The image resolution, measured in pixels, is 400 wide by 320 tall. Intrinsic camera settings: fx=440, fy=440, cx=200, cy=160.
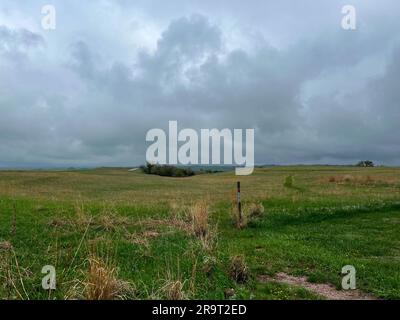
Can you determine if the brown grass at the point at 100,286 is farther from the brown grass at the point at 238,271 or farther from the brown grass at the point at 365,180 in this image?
the brown grass at the point at 365,180

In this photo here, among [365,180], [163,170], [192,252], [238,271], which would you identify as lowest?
[238,271]

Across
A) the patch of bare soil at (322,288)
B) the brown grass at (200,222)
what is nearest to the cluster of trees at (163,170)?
the brown grass at (200,222)

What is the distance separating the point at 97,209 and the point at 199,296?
500 inches

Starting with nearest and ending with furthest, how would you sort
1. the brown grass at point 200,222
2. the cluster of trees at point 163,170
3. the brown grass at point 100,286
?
1. the brown grass at point 100,286
2. the brown grass at point 200,222
3. the cluster of trees at point 163,170

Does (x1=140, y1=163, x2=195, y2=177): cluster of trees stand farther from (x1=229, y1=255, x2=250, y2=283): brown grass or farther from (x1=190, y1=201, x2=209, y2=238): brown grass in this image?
(x1=229, y1=255, x2=250, y2=283): brown grass

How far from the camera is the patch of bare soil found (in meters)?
8.43

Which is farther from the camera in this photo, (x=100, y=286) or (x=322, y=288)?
(x=322, y=288)

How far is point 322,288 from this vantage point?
353 inches

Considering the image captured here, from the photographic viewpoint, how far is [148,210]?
19766mm

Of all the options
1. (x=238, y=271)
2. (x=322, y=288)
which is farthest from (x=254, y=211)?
(x=322, y=288)

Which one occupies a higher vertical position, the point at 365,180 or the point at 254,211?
the point at 365,180

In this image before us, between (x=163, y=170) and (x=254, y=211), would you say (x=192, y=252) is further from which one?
(x=163, y=170)

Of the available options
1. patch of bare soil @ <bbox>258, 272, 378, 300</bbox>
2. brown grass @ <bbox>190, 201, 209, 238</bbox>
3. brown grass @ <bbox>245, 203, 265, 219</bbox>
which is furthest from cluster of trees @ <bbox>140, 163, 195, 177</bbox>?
patch of bare soil @ <bbox>258, 272, 378, 300</bbox>

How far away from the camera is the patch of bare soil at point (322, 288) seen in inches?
332
